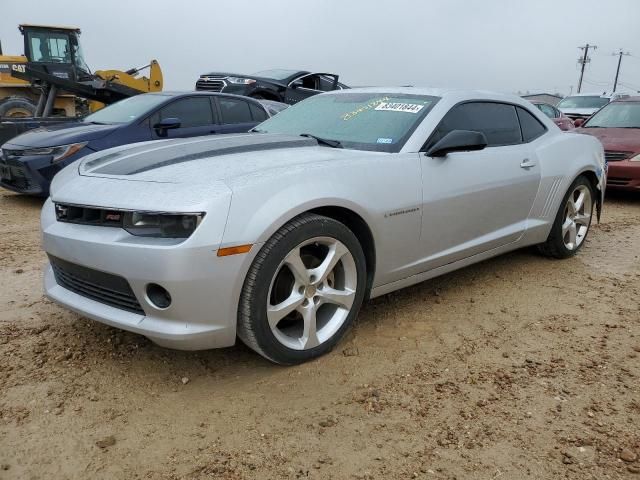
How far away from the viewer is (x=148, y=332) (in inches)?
93.7

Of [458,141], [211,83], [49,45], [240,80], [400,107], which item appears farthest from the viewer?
[49,45]

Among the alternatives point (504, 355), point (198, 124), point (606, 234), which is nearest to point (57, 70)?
point (198, 124)

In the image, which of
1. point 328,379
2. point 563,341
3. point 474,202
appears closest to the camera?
point 328,379

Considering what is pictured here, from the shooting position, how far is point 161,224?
7.78 feet

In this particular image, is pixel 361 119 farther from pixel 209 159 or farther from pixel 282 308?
pixel 282 308

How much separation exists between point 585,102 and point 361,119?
1788cm

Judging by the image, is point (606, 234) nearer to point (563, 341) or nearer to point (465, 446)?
point (563, 341)

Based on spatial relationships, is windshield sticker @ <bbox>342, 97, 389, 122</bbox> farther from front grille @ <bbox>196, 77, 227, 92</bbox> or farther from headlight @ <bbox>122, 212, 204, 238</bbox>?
front grille @ <bbox>196, 77, 227, 92</bbox>

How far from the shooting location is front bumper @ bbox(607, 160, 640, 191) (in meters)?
7.45

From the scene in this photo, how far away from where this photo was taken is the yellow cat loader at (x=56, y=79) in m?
12.1

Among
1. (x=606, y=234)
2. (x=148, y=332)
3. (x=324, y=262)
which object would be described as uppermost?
(x=324, y=262)

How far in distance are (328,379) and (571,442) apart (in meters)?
1.08

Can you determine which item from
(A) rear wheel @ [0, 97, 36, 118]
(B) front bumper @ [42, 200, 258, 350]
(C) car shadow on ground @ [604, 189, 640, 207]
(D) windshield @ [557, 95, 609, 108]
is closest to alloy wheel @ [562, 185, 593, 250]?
(B) front bumper @ [42, 200, 258, 350]

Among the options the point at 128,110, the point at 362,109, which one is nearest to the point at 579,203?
the point at 362,109
